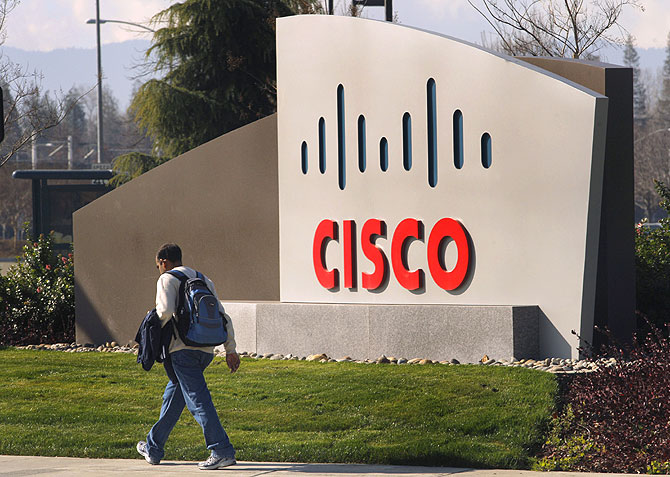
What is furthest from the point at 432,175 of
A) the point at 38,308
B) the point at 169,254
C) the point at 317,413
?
the point at 38,308

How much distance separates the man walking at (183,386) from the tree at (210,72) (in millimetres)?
19143

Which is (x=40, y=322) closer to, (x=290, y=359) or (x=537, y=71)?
(x=290, y=359)

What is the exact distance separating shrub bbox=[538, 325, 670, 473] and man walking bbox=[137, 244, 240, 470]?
8.59ft

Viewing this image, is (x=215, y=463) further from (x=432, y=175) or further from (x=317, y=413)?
(x=432, y=175)

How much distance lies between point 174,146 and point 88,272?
1037cm

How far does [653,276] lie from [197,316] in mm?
9402

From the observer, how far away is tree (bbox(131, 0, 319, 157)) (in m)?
26.9

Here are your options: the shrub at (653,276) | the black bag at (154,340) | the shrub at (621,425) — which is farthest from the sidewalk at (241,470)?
the shrub at (653,276)

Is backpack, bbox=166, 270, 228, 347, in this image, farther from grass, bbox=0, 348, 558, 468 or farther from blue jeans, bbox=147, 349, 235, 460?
grass, bbox=0, 348, 558, 468

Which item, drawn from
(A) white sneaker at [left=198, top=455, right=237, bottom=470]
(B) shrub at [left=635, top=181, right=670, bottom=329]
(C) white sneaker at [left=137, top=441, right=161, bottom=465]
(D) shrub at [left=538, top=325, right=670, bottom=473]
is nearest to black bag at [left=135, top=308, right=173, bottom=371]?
(C) white sneaker at [left=137, top=441, right=161, bottom=465]

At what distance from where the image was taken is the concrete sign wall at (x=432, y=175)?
39.6ft

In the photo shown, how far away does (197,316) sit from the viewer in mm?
7754

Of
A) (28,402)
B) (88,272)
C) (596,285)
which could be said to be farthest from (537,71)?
(88,272)

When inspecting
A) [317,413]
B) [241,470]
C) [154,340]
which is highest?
[154,340]
